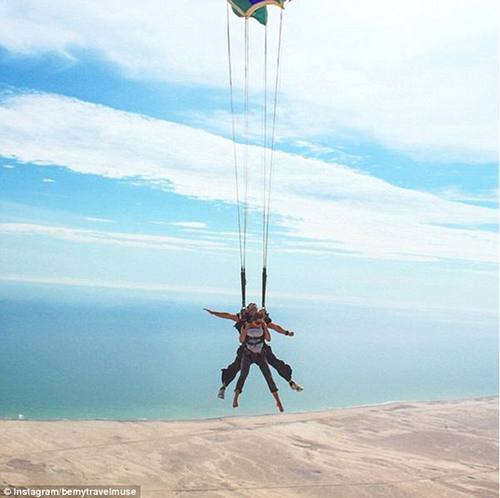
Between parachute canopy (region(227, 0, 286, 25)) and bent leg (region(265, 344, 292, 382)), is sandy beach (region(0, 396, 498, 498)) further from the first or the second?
parachute canopy (region(227, 0, 286, 25))

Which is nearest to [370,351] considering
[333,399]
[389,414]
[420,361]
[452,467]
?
[420,361]

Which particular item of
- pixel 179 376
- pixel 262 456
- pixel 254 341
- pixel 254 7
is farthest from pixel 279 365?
pixel 179 376

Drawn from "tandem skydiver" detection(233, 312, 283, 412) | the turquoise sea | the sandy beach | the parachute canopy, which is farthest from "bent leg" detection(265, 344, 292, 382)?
the turquoise sea

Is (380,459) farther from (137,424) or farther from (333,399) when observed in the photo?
(333,399)

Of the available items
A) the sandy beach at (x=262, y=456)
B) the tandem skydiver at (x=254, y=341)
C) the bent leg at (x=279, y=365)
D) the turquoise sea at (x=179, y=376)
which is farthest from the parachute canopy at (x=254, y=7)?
the turquoise sea at (x=179, y=376)

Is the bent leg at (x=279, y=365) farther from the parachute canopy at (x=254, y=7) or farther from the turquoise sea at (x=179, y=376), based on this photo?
the turquoise sea at (x=179, y=376)
